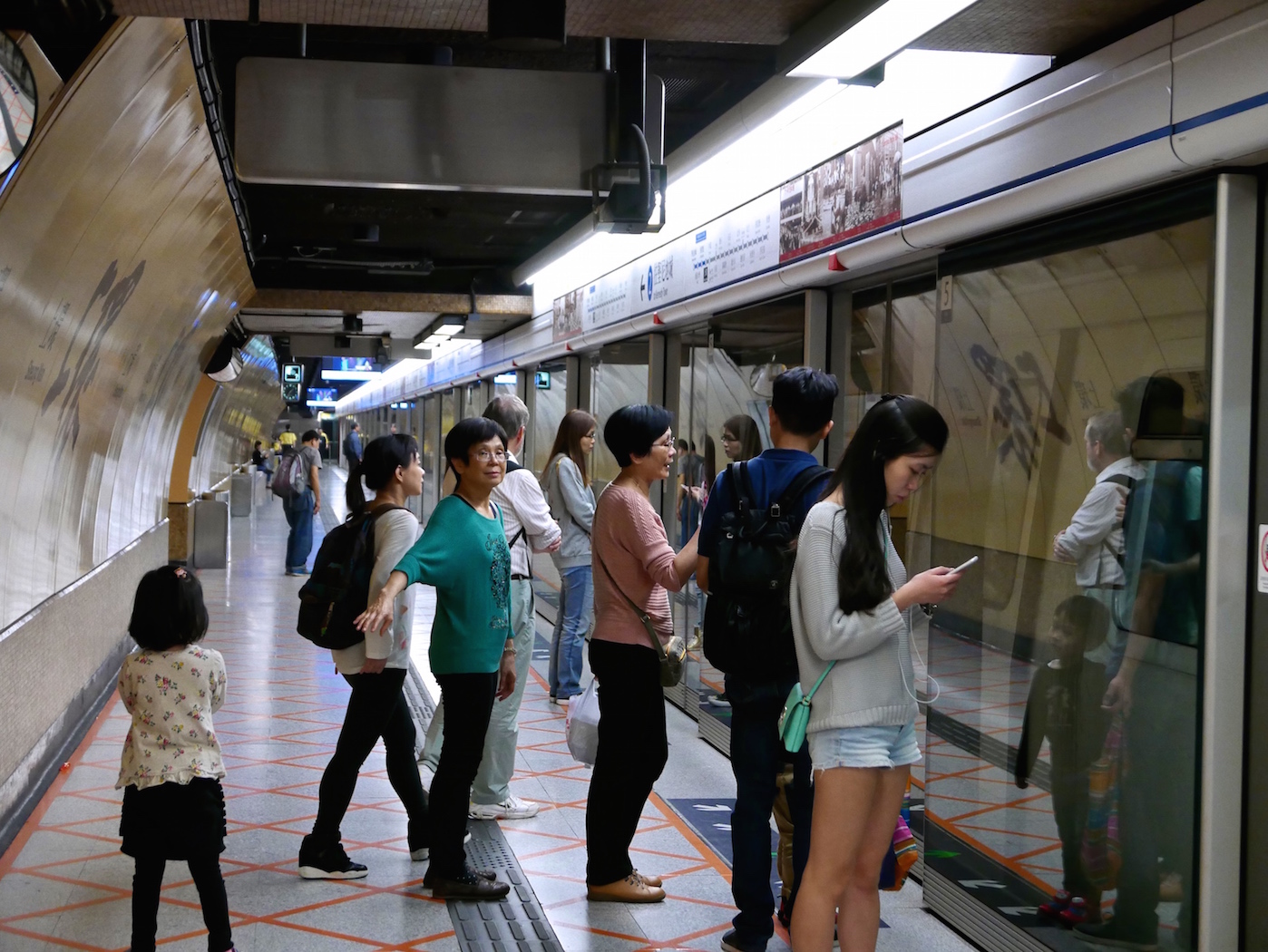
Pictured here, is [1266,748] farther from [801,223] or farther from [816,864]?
[801,223]

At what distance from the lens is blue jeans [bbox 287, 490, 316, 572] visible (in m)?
12.8

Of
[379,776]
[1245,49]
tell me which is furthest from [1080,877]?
[379,776]

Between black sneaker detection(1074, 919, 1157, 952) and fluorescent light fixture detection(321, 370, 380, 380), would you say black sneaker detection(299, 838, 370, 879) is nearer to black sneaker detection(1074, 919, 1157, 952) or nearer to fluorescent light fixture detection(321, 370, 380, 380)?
black sneaker detection(1074, 919, 1157, 952)

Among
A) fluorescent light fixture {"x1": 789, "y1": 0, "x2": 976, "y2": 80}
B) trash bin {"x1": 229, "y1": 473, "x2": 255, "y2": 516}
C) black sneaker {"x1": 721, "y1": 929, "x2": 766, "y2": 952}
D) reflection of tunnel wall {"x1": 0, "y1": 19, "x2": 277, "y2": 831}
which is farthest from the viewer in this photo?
trash bin {"x1": 229, "y1": 473, "x2": 255, "y2": 516}

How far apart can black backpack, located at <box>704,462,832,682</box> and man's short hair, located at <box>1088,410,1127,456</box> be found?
71cm

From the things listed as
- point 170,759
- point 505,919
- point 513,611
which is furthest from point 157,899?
point 513,611

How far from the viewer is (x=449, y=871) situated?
376cm

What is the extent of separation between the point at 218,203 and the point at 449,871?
4.10m

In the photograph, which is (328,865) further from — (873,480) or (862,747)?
(873,480)

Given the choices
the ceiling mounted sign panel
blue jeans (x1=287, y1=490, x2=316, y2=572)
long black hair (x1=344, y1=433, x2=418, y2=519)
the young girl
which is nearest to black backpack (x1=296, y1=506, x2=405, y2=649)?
long black hair (x1=344, y1=433, x2=418, y2=519)

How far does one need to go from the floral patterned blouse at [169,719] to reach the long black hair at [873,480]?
5.26ft

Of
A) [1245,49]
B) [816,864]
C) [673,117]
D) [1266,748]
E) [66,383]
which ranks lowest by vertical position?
[816,864]

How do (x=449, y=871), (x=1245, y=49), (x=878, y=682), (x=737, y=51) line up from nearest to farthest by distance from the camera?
(x=1245, y=49)
(x=878, y=682)
(x=449, y=871)
(x=737, y=51)

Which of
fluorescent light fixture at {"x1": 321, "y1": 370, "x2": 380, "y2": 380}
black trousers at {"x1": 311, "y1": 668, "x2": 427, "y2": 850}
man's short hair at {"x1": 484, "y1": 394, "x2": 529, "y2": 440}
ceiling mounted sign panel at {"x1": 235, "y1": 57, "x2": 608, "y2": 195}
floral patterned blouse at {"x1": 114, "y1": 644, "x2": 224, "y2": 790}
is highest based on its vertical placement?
fluorescent light fixture at {"x1": 321, "y1": 370, "x2": 380, "y2": 380}
